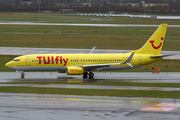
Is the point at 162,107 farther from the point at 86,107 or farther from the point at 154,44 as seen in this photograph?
the point at 154,44

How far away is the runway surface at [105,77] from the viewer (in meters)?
41.5

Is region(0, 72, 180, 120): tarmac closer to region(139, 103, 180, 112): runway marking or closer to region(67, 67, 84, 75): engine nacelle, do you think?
region(139, 103, 180, 112): runway marking

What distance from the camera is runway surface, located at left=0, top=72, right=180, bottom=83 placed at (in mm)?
41531

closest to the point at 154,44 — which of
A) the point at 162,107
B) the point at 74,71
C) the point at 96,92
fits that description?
the point at 74,71

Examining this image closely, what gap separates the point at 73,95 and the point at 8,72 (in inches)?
813

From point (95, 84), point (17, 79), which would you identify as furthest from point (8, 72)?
point (95, 84)

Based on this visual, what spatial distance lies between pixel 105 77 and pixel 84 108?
19213 millimetres

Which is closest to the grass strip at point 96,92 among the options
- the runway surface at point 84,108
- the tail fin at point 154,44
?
the runway surface at point 84,108

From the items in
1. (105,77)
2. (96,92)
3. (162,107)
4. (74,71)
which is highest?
(74,71)

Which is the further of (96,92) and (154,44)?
(154,44)

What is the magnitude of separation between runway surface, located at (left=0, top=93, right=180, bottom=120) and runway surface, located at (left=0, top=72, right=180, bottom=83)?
1151 centimetres

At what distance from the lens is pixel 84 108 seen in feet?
84.4

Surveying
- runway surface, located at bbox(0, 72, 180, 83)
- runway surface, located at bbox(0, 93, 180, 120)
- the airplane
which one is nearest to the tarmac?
runway surface, located at bbox(0, 93, 180, 120)

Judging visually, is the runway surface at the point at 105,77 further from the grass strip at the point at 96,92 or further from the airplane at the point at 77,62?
the grass strip at the point at 96,92
